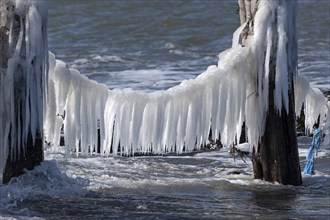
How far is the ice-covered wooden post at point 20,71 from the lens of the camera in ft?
26.6

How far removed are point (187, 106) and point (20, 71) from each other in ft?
5.73

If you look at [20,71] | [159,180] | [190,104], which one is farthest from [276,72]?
[20,71]

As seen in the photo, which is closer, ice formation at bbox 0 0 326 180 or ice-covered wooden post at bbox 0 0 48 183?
ice-covered wooden post at bbox 0 0 48 183

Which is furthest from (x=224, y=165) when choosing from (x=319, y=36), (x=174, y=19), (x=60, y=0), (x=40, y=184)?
(x=60, y=0)

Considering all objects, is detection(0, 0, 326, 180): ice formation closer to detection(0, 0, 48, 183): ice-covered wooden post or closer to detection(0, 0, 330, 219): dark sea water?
detection(0, 0, 330, 219): dark sea water

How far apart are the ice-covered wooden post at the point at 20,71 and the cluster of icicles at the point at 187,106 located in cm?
67

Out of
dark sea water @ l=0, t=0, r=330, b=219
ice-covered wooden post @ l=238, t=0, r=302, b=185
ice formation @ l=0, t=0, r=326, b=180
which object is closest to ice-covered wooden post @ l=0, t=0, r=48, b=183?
dark sea water @ l=0, t=0, r=330, b=219

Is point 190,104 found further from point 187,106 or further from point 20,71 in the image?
point 20,71

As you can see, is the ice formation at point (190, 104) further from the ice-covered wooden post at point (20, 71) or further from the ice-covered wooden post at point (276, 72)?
the ice-covered wooden post at point (20, 71)

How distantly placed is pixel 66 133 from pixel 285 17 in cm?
238

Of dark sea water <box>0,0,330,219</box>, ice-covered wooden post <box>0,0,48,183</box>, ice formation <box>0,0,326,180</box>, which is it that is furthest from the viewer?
ice formation <box>0,0,326,180</box>

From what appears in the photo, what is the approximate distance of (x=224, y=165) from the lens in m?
11.3

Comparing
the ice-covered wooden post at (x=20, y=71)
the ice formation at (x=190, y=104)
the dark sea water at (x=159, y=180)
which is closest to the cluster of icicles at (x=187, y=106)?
the ice formation at (x=190, y=104)

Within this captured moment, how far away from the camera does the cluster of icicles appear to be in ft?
29.2
